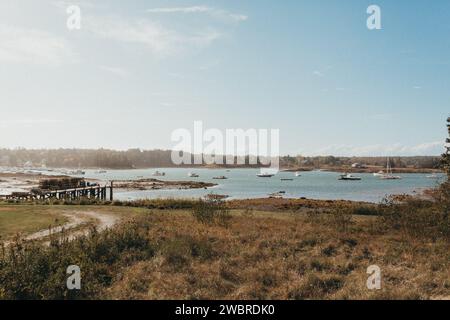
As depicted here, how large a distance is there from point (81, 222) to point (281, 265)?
12.9 metres

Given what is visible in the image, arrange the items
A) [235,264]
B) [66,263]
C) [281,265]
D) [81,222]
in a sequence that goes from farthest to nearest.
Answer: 1. [81,222]
2. [235,264]
3. [281,265]
4. [66,263]

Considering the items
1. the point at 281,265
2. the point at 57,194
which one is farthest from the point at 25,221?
the point at 57,194

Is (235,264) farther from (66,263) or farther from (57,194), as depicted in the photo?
(57,194)

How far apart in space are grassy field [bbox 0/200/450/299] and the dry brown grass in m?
0.03

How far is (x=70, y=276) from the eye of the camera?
1299 centimetres

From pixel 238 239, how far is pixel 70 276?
7.59m

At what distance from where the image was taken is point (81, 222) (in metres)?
23.2

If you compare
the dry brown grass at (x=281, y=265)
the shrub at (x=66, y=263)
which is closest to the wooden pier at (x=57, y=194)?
the shrub at (x=66, y=263)

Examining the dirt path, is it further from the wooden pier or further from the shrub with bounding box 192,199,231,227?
the wooden pier

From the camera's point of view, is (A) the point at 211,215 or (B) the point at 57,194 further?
(B) the point at 57,194

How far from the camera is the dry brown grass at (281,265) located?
12.5 meters

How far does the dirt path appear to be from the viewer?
19.3 m
